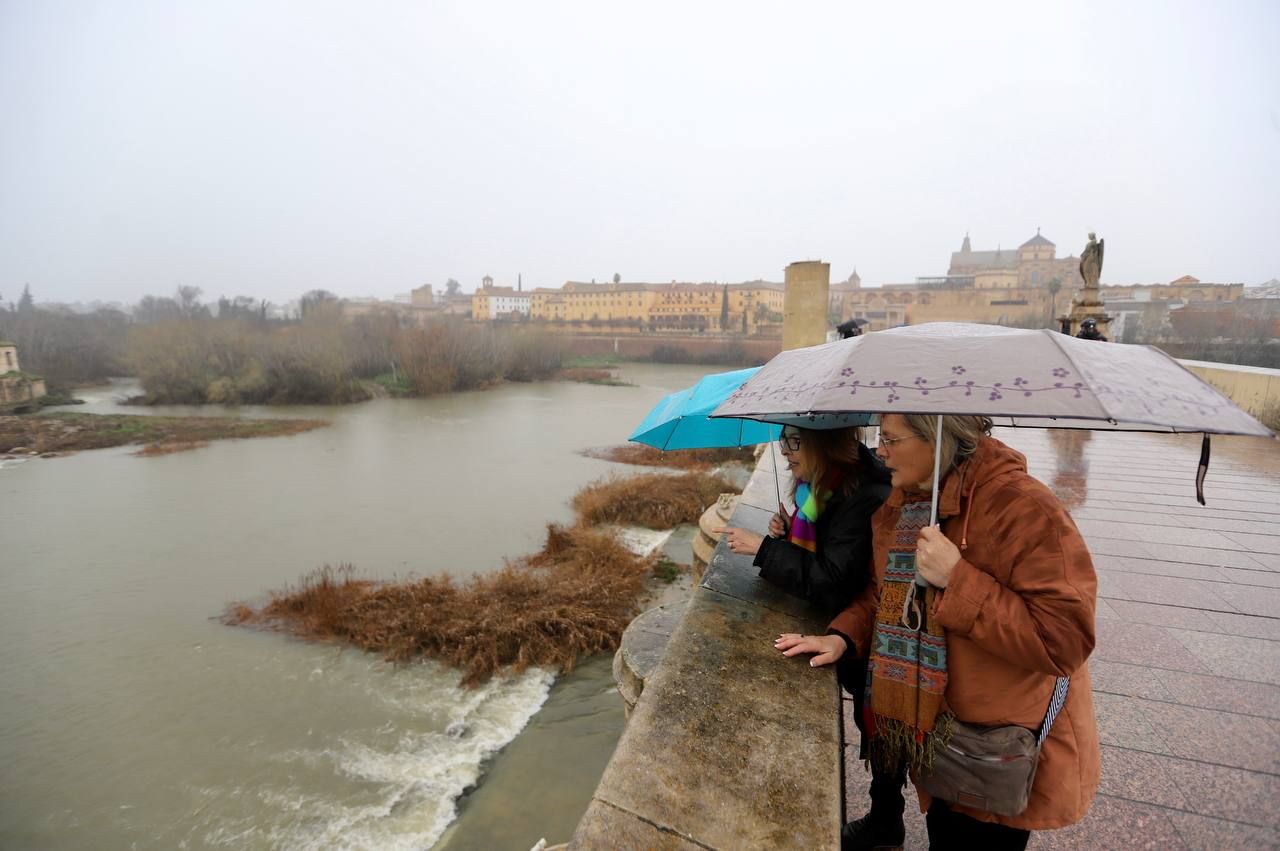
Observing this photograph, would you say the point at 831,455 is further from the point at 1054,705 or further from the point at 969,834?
the point at 969,834

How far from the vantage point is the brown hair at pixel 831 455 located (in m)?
1.82

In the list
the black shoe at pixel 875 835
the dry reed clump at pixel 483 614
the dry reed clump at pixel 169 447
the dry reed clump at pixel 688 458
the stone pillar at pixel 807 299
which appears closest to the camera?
the black shoe at pixel 875 835

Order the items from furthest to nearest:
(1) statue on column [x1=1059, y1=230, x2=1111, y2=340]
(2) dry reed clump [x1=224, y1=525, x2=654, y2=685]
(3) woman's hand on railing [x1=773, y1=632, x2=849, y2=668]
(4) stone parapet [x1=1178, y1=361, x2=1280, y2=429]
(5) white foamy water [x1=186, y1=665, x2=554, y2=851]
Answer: (1) statue on column [x1=1059, y1=230, x2=1111, y2=340] < (4) stone parapet [x1=1178, y1=361, x2=1280, y2=429] < (2) dry reed clump [x1=224, y1=525, x2=654, y2=685] < (5) white foamy water [x1=186, y1=665, x2=554, y2=851] < (3) woman's hand on railing [x1=773, y1=632, x2=849, y2=668]

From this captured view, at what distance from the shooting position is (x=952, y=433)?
1.32m

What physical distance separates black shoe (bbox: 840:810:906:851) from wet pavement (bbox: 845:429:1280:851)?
23cm

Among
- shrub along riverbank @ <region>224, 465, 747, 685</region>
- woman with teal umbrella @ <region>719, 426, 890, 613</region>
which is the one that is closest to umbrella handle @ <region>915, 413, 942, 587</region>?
woman with teal umbrella @ <region>719, 426, 890, 613</region>

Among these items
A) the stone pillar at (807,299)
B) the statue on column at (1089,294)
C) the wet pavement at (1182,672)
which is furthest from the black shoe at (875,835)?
the statue on column at (1089,294)

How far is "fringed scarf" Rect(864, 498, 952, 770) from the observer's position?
1294 mm

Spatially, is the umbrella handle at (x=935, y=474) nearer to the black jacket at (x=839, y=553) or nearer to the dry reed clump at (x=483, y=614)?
the black jacket at (x=839, y=553)

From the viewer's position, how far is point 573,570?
9.40 metres

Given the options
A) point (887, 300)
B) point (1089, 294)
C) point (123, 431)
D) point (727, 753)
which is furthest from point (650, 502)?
point (887, 300)

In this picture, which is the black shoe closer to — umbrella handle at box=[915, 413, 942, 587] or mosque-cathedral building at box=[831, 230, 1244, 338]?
umbrella handle at box=[915, 413, 942, 587]

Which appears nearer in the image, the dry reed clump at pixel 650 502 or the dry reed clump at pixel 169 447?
the dry reed clump at pixel 650 502

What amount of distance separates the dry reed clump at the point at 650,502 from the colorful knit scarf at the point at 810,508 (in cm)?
1042
